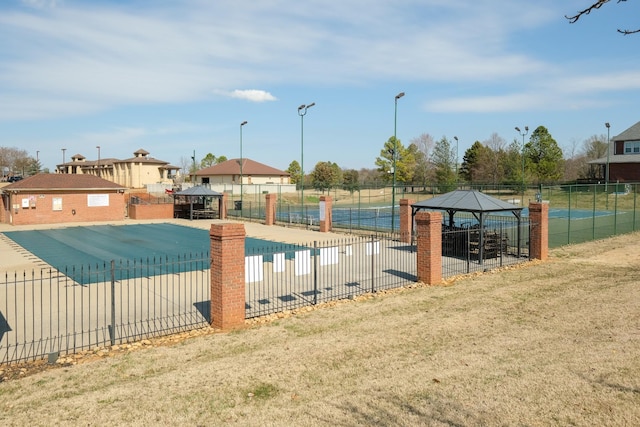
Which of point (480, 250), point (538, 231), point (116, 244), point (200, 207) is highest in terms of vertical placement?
point (200, 207)

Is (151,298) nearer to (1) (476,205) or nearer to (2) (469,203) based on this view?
(1) (476,205)

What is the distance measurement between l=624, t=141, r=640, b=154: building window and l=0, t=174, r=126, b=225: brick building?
2289 inches

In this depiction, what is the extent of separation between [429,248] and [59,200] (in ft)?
106

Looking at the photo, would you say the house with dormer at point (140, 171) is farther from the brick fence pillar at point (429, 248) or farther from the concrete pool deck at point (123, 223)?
the brick fence pillar at point (429, 248)

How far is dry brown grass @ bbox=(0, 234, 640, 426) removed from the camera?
6.05 metres

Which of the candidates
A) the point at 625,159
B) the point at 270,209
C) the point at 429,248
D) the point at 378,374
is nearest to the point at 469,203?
the point at 429,248

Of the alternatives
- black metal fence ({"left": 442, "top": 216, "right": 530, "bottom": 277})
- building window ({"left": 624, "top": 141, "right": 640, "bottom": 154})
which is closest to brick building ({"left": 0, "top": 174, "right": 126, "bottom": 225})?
black metal fence ({"left": 442, "top": 216, "right": 530, "bottom": 277})

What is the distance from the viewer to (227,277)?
10.2 m

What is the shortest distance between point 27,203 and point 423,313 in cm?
→ 3421

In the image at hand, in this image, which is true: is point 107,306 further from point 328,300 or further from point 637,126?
point 637,126

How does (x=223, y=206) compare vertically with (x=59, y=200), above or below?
below

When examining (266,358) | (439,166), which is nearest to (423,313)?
(266,358)

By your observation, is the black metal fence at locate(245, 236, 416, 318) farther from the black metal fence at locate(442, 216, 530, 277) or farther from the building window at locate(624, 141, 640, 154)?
the building window at locate(624, 141, 640, 154)

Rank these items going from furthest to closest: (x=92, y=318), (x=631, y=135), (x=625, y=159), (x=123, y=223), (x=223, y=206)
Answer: (x=631, y=135)
(x=625, y=159)
(x=223, y=206)
(x=123, y=223)
(x=92, y=318)
